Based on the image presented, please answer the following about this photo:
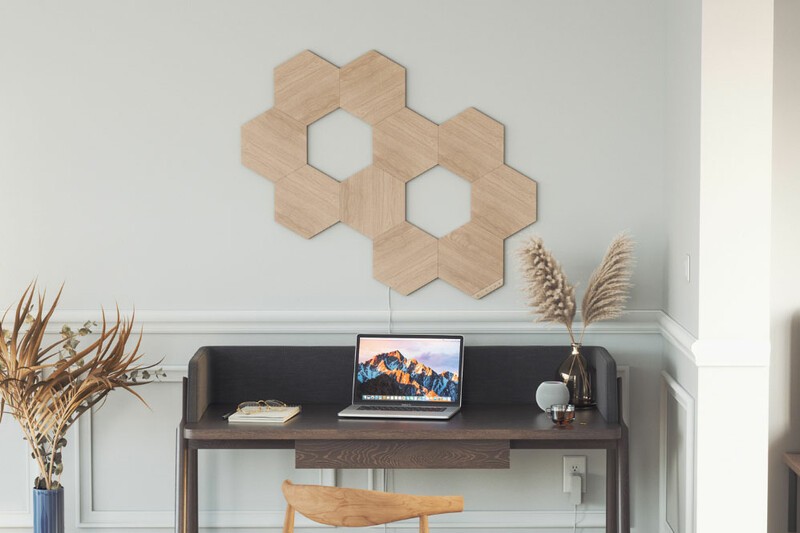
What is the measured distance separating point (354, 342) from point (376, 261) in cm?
28

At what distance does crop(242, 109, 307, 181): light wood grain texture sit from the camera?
3.10 metres

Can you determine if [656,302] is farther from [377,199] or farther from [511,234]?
[377,199]

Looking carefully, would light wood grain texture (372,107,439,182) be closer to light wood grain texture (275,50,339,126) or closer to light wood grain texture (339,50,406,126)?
light wood grain texture (339,50,406,126)

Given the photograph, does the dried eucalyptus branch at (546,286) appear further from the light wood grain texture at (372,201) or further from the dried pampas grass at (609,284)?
the light wood grain texture at (372,201)

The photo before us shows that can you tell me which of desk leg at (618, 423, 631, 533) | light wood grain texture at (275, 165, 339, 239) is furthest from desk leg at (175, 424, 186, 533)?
desk leg at (618, 423, 631, 533)

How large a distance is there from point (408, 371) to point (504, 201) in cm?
63

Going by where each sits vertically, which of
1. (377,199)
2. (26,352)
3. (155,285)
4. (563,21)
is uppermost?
(563,21)

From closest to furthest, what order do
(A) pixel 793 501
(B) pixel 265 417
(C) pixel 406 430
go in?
(C) pixel 406 430, (B) pixel 265 417, (A) pixel 793 501

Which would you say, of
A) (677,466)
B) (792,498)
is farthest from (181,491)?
(792,498)

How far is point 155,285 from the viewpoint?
3.13 meters

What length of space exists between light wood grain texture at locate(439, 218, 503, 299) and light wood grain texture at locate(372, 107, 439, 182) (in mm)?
245

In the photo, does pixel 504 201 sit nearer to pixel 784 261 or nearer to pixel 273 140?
pixel 273 140

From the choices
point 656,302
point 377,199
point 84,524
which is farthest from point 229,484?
point 656,302

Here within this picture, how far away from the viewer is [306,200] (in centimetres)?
310
